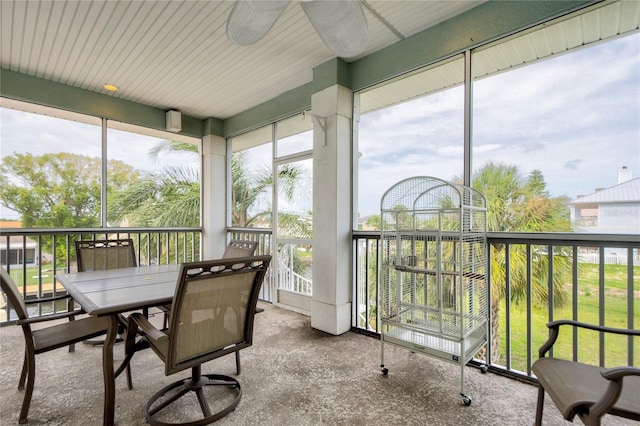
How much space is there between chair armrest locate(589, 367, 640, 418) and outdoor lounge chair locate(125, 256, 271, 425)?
5.09 feet

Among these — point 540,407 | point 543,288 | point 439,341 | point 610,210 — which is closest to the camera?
point 540,407

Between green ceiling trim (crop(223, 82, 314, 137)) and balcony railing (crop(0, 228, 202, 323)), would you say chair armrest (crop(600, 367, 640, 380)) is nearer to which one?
green ceiling trim (crop(223, 82, 314, 137))

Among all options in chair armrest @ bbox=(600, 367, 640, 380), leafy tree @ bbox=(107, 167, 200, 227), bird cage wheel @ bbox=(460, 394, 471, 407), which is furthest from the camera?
leafy tree @ bbox=(107, 167, 200, 227)

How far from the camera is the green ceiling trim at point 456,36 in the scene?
6.93 feet

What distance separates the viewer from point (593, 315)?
207 cm

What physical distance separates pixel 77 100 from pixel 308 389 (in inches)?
172

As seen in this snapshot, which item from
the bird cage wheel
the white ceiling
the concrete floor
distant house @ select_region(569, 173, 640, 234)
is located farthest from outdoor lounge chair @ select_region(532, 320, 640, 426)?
the white ceiling

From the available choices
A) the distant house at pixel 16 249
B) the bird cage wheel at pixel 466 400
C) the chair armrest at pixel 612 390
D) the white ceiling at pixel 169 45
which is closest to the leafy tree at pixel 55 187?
the distant house at pixel 16 249

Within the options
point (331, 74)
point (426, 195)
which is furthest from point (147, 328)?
point (331, 74)

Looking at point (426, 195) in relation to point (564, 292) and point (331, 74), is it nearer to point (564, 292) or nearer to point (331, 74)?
point (564, 292)

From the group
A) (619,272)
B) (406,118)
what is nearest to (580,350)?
(619,272)

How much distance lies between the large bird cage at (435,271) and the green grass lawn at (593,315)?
457 mm

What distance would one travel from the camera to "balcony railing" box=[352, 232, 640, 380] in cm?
189

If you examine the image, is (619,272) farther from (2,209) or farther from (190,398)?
(2,209)
